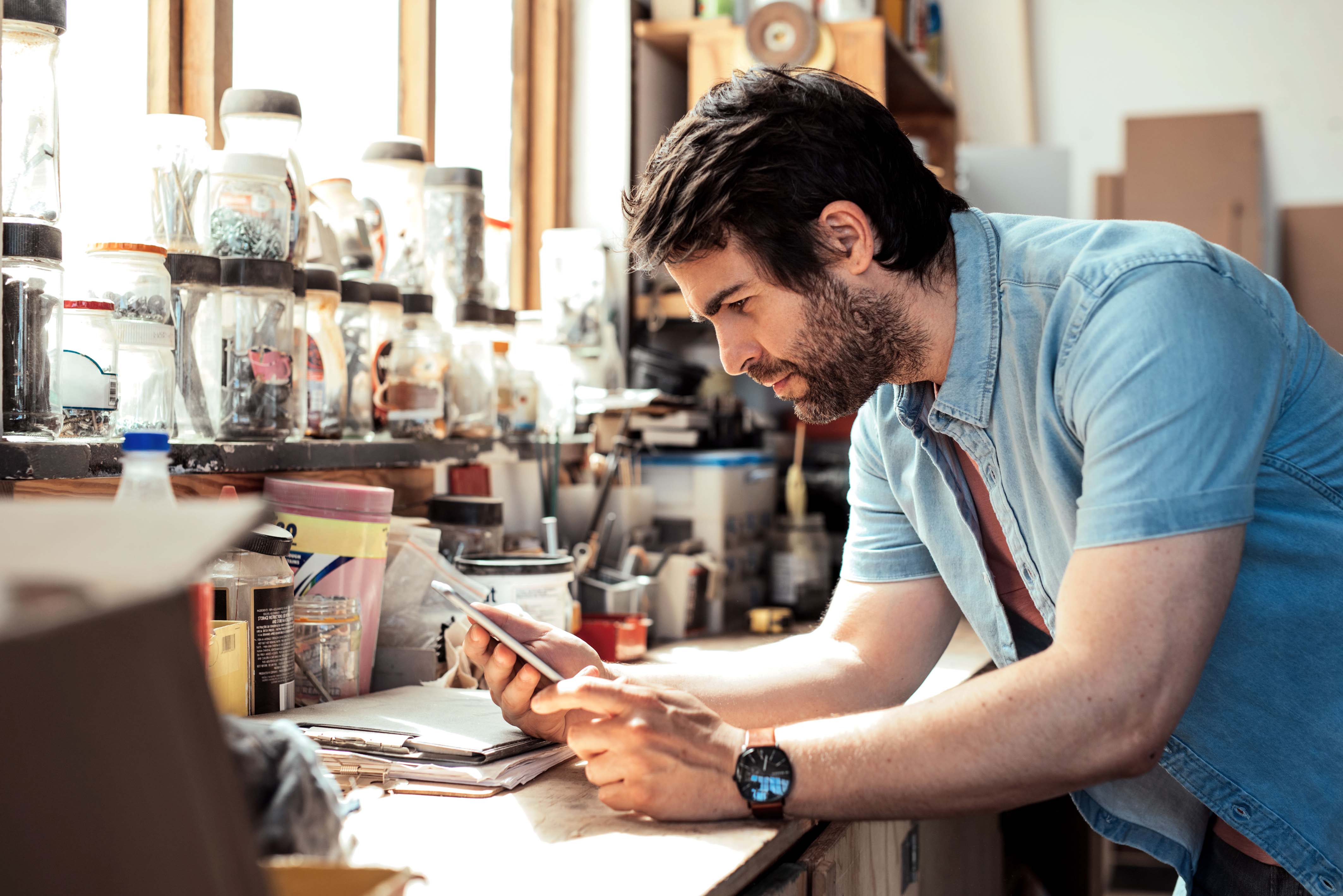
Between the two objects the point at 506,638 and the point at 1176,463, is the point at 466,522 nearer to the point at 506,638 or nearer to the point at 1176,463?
the point at 506,638

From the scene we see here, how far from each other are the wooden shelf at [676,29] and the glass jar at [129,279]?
1.60 meters

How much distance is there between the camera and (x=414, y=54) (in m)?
2.21

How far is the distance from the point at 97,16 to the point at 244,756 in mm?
1356

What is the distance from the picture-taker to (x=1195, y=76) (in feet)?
13.8

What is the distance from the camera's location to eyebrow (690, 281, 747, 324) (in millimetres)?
1171

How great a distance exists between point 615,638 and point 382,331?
1.95 ft

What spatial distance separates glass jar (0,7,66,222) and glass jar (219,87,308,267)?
254 mm

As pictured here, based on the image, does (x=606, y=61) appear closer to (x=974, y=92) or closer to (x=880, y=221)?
(x=880, y=221)

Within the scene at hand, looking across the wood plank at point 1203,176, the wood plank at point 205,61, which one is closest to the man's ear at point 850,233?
the wood plank at point 205,61

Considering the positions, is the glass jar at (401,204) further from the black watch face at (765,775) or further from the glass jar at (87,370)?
the black watch face at (765,775)

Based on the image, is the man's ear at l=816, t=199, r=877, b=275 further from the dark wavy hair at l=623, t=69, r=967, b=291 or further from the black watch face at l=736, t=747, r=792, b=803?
the black watch face at l=736, t=747, r=792, b=803

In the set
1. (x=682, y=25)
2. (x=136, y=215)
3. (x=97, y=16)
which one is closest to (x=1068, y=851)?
(x=682, y=25)

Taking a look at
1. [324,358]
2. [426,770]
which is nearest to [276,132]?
[324,358]

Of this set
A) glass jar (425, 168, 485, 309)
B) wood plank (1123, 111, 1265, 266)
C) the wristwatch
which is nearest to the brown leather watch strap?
the wristwatch
